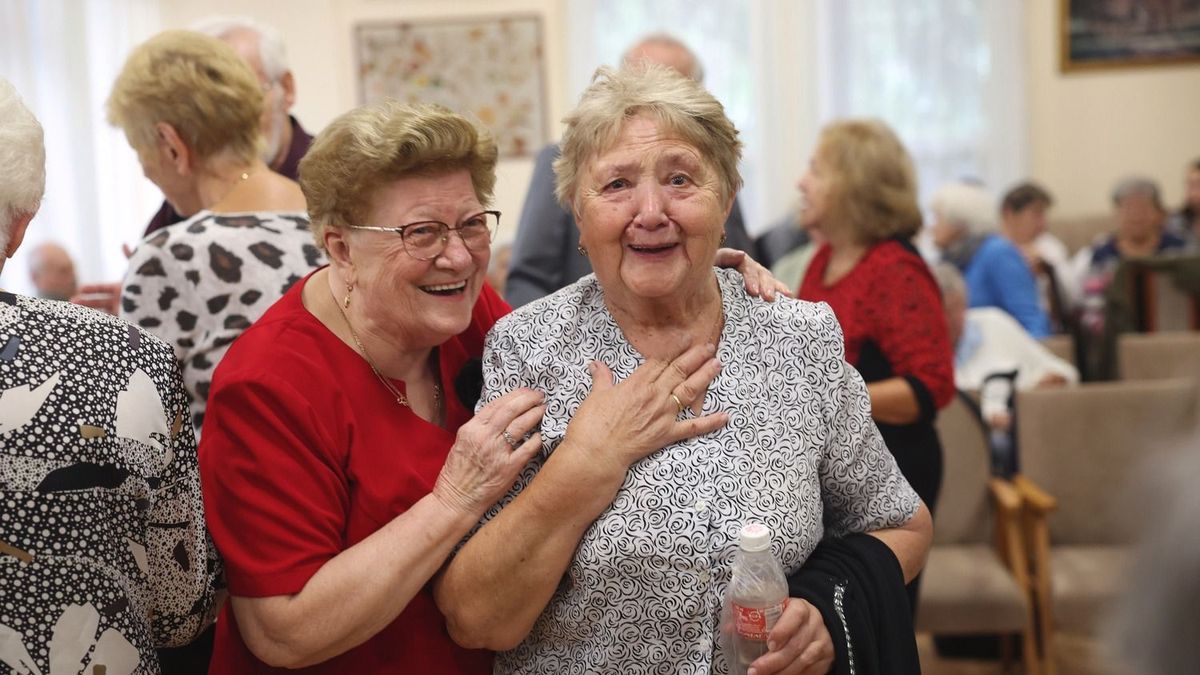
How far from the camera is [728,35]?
8328mm

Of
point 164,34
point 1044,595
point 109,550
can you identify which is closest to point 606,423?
point 109,550

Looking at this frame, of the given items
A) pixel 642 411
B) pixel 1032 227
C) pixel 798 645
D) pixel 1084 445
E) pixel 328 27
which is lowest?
pixel 1084 445

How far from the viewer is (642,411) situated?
1688mm

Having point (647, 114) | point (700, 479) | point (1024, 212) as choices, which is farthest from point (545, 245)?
point (1024, 212)

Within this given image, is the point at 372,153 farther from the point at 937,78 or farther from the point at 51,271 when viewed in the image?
the point at 937,78

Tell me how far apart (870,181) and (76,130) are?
4.78m

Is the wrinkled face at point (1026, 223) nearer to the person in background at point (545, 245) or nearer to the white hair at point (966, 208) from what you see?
the white hair at point (966, 208)

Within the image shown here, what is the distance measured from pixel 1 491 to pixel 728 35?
24.4 ft

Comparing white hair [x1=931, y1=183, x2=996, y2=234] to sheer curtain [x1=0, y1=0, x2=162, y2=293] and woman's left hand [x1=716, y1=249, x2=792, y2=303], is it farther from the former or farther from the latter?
woman's left hand [x1=716, y1=249, x2=792, y2=303]

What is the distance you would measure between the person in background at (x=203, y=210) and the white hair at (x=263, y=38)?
0.45 metres

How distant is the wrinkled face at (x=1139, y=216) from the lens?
7445mm

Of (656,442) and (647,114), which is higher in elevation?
(647,114)

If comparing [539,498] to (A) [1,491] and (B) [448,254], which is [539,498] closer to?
(B) [448,254]

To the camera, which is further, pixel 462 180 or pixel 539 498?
pixel 462 180
